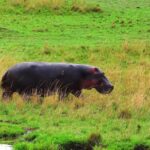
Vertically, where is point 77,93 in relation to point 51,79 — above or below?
below

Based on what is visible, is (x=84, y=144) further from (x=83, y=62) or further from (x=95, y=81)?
(x=83, y=62)

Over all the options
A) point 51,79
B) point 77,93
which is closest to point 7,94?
point 51,79

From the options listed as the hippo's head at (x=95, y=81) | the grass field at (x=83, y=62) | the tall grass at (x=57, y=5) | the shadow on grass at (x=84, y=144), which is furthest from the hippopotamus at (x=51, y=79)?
the tall grass at (x=57, y=5)

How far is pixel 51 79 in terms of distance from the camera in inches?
530

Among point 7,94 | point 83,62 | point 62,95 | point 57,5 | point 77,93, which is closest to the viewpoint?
point 62,95

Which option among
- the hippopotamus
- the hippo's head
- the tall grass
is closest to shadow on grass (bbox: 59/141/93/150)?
the hippopotamus

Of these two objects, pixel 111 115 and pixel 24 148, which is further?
pixel 111 115

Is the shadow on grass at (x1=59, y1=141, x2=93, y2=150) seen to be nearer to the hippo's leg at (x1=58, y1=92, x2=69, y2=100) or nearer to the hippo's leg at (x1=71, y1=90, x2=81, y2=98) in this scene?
the hippo's leg at (x1=58, y1=92, x2=69, y2=100)

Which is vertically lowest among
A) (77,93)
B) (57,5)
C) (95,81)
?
(77,93)

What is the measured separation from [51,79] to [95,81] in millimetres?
934

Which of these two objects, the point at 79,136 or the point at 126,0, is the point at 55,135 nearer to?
the point at 79,136

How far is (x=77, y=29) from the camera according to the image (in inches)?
955

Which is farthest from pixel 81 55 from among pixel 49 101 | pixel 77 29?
pixel 49 101

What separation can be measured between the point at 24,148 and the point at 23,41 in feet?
40.0
